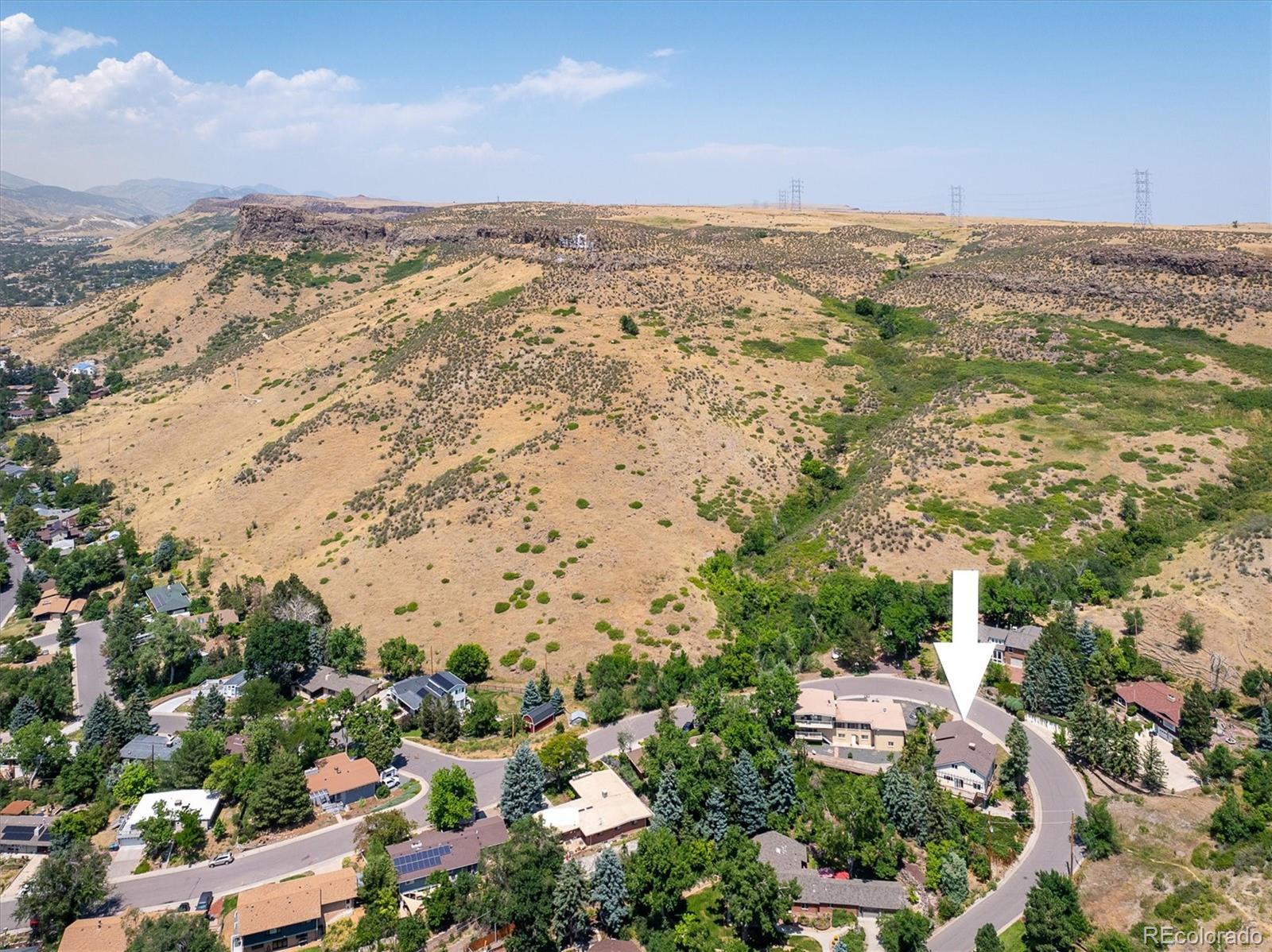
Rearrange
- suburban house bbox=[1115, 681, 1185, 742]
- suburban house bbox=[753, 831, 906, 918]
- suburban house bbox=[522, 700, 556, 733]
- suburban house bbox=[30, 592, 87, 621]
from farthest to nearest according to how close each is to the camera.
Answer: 1. suburban house bbox=[30, 592, 87, 621]
2. suburban house bbox=[522, 700, 556, 733]
3. suburban house bbox=[1115, 681, 1185, 742]
4. suburban house bbox=[753, 831, 906, 918]

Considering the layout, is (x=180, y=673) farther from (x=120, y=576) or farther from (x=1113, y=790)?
(x=1113, y=790)

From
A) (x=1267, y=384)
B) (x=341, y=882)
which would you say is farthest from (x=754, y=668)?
(x=1267, y=384)

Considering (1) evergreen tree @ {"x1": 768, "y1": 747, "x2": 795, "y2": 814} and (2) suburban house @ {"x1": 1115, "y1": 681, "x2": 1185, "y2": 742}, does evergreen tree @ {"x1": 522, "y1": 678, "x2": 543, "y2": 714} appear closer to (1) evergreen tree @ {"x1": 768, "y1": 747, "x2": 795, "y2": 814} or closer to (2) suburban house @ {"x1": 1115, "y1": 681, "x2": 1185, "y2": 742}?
(1) evergreen tree @ {"x1": 768, "y1": 747, "x2": 795, "y2": 814}

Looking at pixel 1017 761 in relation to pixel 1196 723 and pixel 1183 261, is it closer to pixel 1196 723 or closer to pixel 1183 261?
pixel 1196 723

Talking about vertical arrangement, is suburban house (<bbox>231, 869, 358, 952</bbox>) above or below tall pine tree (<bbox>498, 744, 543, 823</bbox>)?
below

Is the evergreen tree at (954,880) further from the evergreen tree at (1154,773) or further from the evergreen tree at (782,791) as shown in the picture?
the evergreen tree at (1154,773)

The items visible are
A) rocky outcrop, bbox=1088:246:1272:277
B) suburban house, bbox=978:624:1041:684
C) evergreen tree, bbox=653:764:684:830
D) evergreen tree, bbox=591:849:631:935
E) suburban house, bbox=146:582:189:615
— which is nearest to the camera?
evergreen tree, bbox=591:849:631:935

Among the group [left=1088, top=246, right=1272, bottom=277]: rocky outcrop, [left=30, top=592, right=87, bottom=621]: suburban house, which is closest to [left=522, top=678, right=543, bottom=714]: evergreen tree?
[left=30, top=592, right=87, bottom=621]: suburban house
